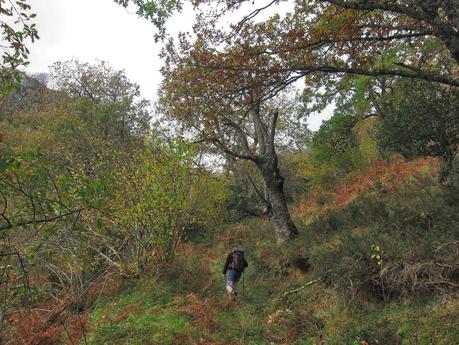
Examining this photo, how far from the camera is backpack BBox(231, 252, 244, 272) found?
10969mm

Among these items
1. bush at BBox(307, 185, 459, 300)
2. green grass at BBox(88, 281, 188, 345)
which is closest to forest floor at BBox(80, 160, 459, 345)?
green grass at BBox(88, 281, 188, 345)

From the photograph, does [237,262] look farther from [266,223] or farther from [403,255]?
[266,223]

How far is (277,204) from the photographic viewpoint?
547 inches

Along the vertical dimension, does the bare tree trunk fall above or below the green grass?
above

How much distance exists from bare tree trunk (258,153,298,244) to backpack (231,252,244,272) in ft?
8.93

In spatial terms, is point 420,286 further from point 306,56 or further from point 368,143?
point 368,143

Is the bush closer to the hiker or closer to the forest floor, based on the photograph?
the forest floor

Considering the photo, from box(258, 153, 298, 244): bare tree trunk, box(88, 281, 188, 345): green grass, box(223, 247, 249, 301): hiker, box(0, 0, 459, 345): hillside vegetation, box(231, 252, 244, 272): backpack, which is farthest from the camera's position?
box(258, 153, 298, 244): bare tree trunk

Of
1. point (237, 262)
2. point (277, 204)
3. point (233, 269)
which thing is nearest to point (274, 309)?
point (233, 269)

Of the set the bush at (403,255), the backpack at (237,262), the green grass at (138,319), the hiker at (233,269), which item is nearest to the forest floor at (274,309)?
the green grass at (138,319)

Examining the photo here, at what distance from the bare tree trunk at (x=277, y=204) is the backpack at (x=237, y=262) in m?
2.72

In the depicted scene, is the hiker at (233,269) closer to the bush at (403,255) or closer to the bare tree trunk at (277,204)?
the bush at (403,255)

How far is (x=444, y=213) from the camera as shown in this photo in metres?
7.99

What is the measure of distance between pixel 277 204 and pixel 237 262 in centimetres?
349
